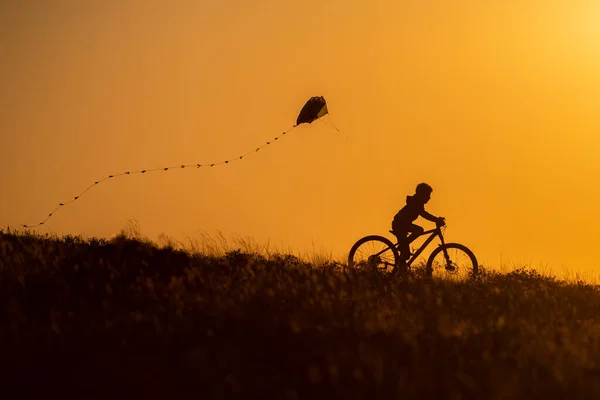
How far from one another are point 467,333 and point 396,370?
1.79 m

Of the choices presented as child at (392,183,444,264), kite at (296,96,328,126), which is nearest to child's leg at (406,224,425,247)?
child at (392,183,444,264)

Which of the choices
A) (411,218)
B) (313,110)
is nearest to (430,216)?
(411,218)

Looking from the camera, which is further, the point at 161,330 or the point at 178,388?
the point at 161,330

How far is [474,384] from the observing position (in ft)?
23.2

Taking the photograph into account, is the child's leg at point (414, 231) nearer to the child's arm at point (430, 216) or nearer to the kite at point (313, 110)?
the child's arm at point (430, 216)

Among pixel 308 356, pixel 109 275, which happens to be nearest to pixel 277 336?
pixel 308 356

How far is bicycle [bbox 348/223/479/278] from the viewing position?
1556 centimetres

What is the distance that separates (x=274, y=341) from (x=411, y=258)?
7.68 m

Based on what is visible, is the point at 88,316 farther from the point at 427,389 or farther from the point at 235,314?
the point at 427,389

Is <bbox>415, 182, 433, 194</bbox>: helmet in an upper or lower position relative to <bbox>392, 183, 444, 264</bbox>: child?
upper

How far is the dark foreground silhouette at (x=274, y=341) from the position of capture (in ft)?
24.1

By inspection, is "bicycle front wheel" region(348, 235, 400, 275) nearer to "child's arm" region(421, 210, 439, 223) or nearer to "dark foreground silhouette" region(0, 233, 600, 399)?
"child's arm" region(421, 210, 439, 223)

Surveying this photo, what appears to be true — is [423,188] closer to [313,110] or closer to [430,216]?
[430,216]

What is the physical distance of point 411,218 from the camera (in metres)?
15.8
